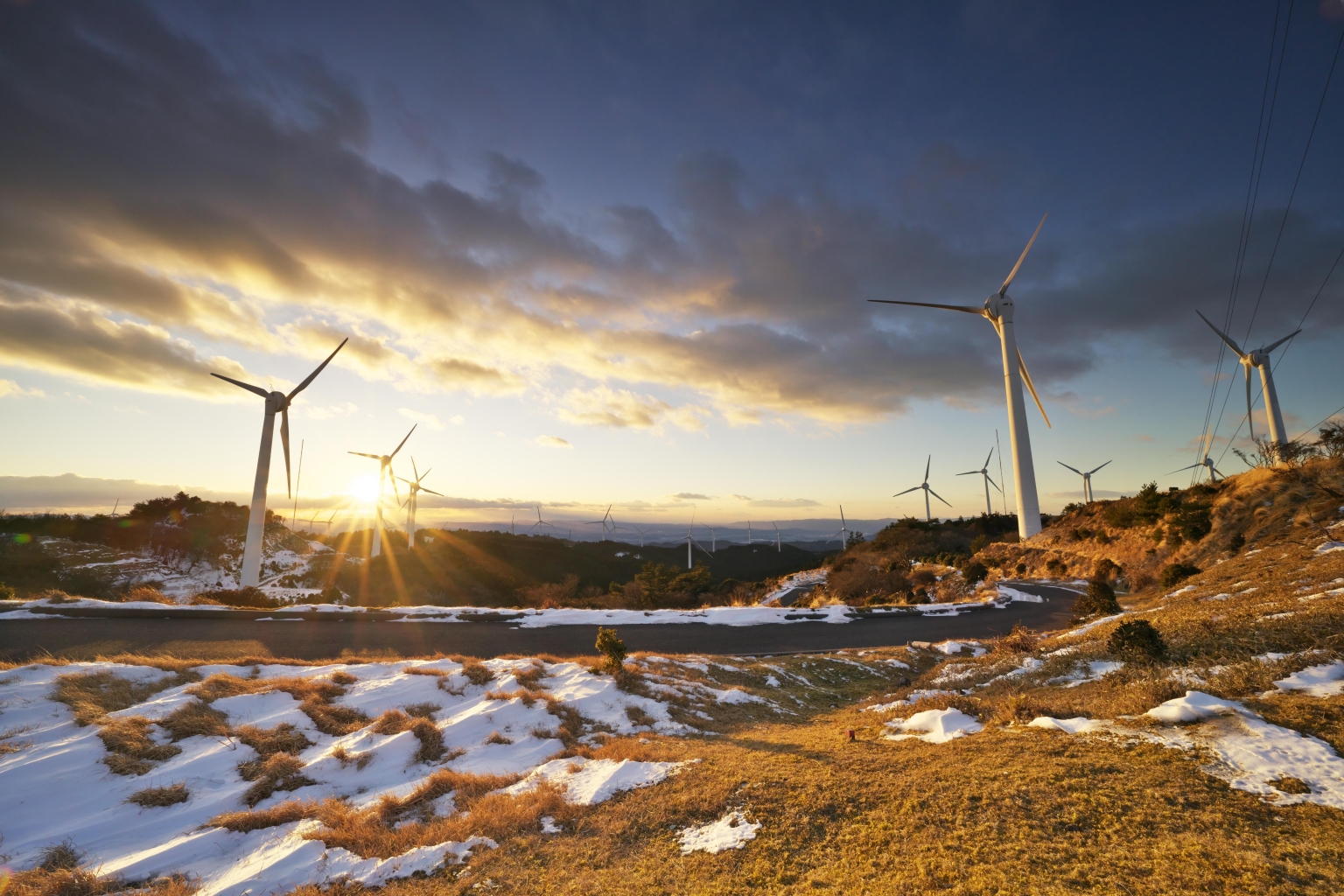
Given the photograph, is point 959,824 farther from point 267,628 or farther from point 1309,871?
point 267,628

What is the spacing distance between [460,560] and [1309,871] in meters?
82.5

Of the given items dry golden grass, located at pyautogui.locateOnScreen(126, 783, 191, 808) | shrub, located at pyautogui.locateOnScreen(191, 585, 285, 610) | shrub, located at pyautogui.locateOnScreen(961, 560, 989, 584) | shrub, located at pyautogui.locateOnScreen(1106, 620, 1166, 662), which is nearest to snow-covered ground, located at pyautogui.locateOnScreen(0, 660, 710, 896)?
dry golden grass, located at pyautogui.locateOnScreen(126, 783, 191, 808)

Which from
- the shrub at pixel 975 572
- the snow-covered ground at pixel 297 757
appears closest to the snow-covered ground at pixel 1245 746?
the snow-covered ground at pixel 297 757

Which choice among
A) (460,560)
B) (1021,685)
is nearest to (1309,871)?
(1021,685)

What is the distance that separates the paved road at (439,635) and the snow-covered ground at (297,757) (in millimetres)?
5352

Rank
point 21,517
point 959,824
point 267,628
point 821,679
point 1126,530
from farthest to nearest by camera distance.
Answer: point 21,517, point 1126,530, point 267,628, point 821,679, point 959,824

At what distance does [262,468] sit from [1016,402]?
59.5 m

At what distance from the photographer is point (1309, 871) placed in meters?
3.88

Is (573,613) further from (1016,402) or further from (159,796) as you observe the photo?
(1016,402)

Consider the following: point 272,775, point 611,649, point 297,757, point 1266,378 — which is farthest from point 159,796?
point 1266,378

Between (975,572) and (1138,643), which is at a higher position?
(975,572)

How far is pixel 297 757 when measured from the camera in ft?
27.8

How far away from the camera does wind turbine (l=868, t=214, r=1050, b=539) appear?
4709 centimetres

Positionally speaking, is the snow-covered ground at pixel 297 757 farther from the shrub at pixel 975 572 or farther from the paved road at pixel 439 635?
the shrub at pixel 975 572
